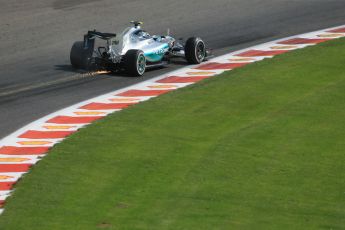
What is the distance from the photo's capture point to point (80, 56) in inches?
964

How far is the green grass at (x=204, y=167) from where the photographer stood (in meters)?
13.4

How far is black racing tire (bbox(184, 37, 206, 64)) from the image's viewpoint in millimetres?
24953

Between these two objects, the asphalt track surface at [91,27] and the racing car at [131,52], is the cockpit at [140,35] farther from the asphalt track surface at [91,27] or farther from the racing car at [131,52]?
the asphalt track surface at [91,27]

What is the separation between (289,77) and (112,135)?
20.4ft

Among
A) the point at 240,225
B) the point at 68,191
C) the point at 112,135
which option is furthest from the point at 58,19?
the point at 240,225

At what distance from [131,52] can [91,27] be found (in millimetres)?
6889

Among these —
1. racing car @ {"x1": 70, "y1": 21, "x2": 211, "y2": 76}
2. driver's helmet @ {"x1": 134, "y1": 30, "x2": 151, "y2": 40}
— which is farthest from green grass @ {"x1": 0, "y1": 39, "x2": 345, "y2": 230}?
driver's helmet @ {"x1": 134, "y1": 30, "x2": 151, "y2": 40}

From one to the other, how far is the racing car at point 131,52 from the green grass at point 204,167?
244 centimetres

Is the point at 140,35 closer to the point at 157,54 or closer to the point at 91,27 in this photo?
the point at 157,54

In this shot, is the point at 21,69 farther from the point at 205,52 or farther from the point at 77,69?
the point at 205,52

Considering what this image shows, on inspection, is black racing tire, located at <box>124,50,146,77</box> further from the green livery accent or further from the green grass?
the green grass

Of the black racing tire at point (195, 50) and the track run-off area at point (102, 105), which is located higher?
the black racing tire at point (195, 50)

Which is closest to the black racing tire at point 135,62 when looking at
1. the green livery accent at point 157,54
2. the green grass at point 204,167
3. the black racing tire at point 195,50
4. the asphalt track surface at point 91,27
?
the asphalt track surface at point 91,27

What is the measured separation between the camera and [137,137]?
1773 cm
